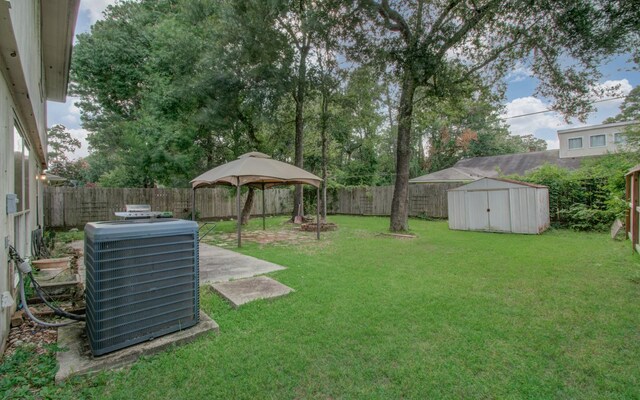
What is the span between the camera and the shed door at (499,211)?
9125 millimetres

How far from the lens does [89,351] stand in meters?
2.23

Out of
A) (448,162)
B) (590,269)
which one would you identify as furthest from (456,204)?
(448,162)

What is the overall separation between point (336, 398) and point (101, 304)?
1723mm

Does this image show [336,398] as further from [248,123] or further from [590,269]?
[248,123]

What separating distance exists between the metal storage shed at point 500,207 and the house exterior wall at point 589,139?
13.1 metres

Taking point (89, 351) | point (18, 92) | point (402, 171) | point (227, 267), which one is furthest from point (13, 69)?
point (402, 171)

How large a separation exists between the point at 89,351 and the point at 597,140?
24861mm

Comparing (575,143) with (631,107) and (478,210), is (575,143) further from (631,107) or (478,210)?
(478,210)

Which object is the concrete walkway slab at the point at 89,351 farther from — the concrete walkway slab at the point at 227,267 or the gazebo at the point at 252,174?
the gazebo at the point at 252,174

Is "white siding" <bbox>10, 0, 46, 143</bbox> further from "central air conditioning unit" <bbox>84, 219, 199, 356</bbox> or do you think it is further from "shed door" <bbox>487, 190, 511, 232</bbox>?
"shed door" <bbox>487, 190, 511, 232</bbox>

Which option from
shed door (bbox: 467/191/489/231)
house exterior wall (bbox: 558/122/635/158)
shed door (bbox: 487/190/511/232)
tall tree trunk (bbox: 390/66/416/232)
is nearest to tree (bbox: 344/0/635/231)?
tall tree trunk (bbox: 390/66/416/232)

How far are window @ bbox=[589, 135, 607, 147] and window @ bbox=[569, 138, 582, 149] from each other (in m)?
0.52

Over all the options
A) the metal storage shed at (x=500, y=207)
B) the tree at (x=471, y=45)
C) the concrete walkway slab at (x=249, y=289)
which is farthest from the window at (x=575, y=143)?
the concrete walkway slab at (x=249, y=289)

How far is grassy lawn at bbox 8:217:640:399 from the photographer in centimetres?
191
